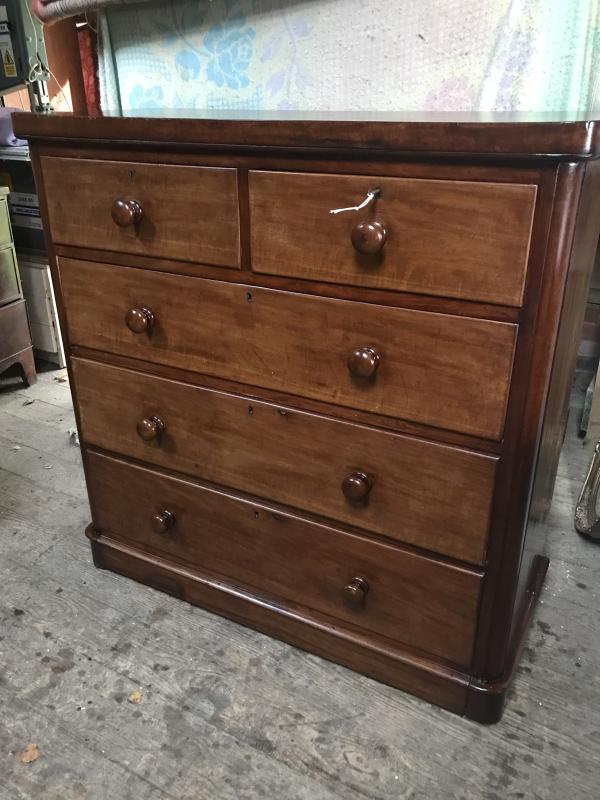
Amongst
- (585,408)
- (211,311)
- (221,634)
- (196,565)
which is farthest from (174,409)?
(585,408)

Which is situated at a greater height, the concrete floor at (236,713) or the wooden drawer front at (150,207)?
the wooden drawer front at (150,207)

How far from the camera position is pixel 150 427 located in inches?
51.8

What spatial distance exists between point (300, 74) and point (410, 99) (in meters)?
0.25

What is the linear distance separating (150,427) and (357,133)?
67 cm

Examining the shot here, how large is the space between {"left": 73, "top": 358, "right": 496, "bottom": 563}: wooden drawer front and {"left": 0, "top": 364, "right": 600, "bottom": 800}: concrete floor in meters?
0.33

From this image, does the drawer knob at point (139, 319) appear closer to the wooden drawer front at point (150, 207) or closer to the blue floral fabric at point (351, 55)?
the wooden drawer front at point (150, 207)

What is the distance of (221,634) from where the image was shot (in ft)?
4.58

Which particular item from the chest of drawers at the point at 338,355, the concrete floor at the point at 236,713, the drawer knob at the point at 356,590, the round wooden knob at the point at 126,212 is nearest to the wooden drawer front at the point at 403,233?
the chest of drawers at the point at 338,355

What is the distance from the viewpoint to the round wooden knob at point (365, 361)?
103 centimetres

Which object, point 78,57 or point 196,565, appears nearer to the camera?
point 196,565

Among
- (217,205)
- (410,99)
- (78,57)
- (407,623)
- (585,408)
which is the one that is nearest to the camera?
(217,205)

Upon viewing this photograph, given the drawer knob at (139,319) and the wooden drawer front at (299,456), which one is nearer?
the wooden drawer front at (299,456)

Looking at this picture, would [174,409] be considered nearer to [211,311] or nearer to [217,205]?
[211,311]

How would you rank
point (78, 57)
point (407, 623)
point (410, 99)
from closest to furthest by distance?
point (407, 623), point (410, 99), point (78, 57)
